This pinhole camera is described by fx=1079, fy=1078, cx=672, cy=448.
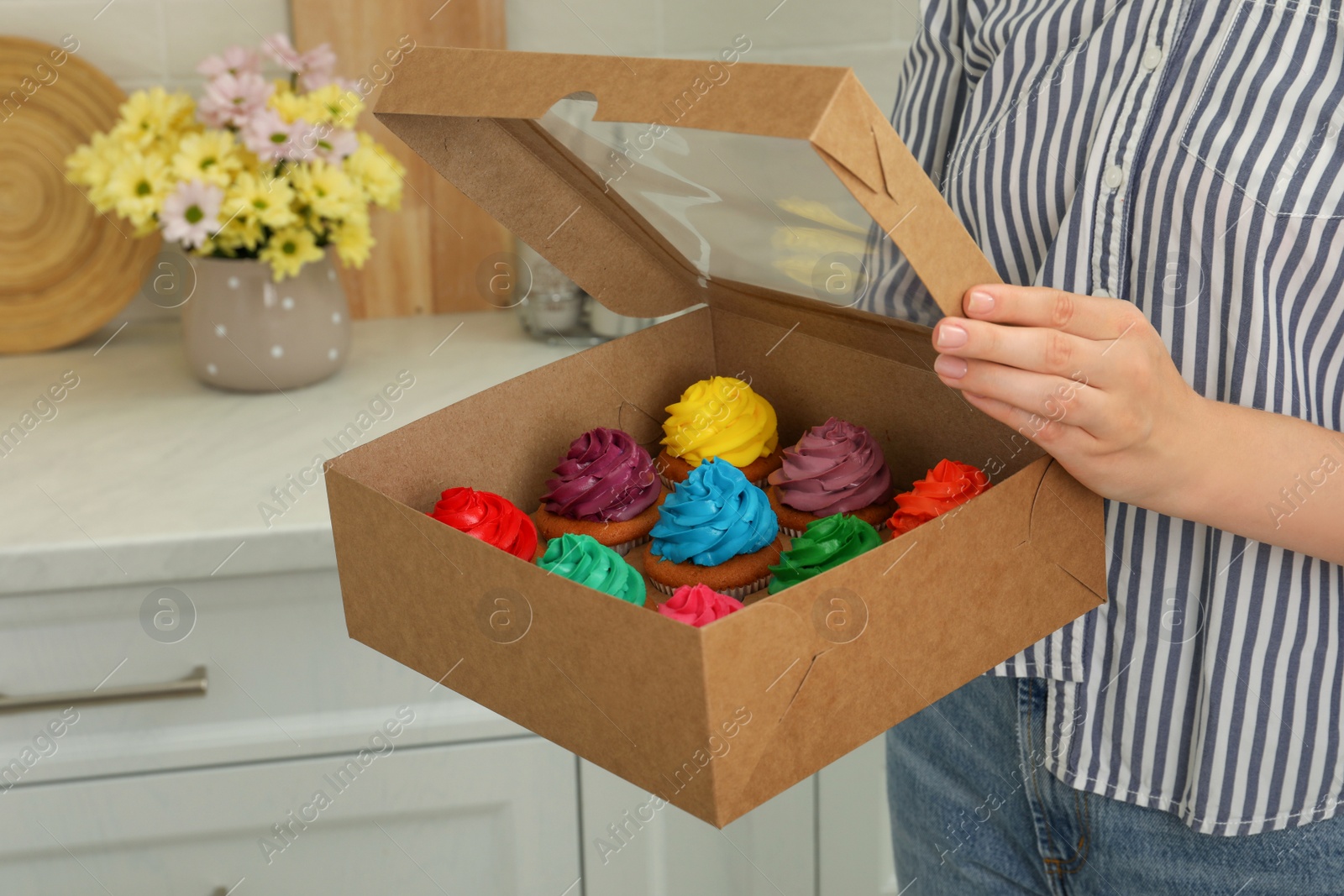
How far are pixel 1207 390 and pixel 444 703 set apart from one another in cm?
83

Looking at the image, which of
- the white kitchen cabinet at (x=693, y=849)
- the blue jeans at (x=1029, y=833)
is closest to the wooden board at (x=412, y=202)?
the white kitchen cabinet at (x=693, y=849)

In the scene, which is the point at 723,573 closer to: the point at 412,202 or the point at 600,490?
the point at 600,490

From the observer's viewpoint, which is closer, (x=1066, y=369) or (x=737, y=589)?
(x=1066, y=369)

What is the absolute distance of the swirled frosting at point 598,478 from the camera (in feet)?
2.55

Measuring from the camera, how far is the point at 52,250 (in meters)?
1.41

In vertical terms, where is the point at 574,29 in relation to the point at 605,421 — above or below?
above

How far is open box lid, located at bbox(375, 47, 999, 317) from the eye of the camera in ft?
1.49

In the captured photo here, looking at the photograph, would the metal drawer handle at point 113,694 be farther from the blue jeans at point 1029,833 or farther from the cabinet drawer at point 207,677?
the blue jeans at point 1029,833

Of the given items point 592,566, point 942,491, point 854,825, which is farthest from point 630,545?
point 854,825

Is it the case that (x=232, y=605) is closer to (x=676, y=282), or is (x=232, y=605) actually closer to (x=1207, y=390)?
(x=676, y=282)

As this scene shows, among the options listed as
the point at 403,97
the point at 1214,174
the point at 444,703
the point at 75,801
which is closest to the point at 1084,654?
the point at 1214,174

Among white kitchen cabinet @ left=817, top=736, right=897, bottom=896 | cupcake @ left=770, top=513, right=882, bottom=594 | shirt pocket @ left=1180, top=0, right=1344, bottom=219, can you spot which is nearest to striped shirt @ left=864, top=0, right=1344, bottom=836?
shirt pocket @ left=1180, top=0, right=1344, bottom=219

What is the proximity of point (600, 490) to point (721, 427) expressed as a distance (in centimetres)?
11

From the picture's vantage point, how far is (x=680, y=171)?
0.64 metres
